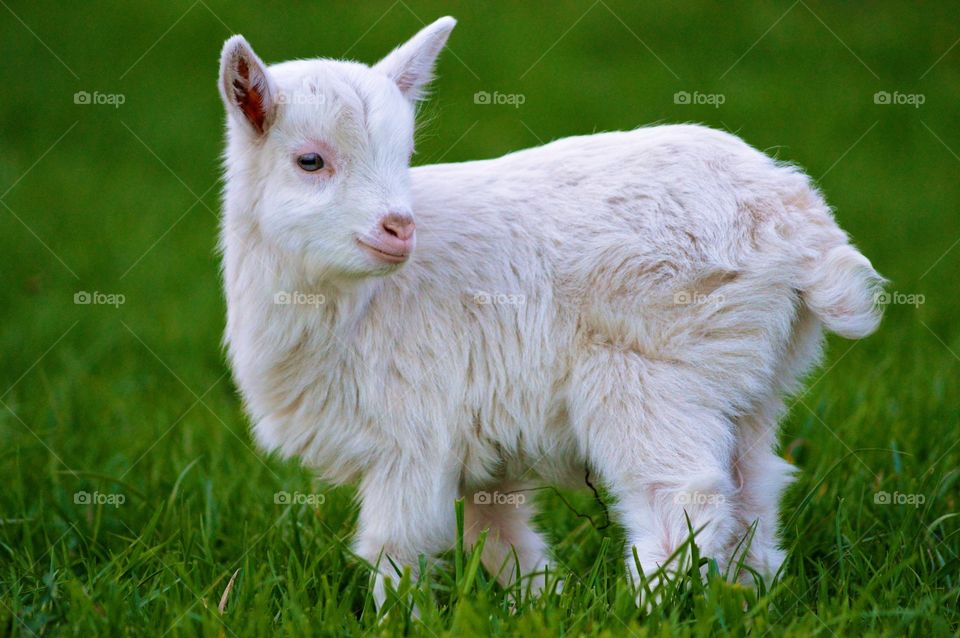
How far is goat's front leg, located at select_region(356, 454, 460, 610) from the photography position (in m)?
3.85

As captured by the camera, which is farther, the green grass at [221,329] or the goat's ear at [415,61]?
the goat's ear at [415,61]

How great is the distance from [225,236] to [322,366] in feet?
1.96

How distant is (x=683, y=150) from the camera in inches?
155

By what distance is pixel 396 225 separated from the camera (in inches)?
140

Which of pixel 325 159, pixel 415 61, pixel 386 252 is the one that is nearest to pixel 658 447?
pixel 386 252

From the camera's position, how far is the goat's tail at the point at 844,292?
363 cm

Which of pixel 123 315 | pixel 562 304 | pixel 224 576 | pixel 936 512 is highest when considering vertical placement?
pixel 562 304

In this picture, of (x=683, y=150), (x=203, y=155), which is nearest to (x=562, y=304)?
(x=683, y=150)

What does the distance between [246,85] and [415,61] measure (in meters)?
0.65

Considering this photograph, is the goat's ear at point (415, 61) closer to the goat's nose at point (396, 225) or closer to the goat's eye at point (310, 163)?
the goat's eye at point (310, 163)

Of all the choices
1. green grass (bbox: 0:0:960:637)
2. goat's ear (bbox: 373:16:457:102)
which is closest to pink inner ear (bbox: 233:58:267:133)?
goat's ear (bbox: 373:16:457:102)

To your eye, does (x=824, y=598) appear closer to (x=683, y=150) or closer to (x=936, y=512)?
(x=936, y=512)

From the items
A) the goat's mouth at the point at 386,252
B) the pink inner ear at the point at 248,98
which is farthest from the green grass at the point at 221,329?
the pink inner ear at the point at 248,98

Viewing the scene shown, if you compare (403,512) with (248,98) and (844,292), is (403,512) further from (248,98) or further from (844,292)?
(844,292)
